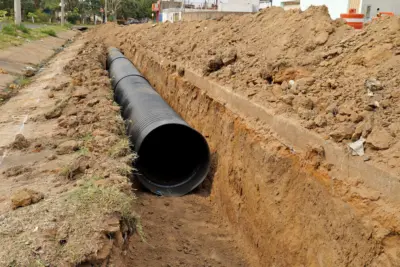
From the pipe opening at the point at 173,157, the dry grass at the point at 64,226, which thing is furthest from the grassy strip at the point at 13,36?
the dry grass at the point at 64,226

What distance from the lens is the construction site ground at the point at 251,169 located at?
304 cm

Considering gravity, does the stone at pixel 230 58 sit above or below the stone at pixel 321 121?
above

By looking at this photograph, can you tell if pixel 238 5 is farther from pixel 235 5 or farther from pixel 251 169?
pixel 251 169

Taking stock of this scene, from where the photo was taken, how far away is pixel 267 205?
4270 millimetres

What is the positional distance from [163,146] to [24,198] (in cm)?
332

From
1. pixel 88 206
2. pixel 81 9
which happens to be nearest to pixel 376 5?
pixel 88 206

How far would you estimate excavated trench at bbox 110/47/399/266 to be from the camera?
9.96 feet

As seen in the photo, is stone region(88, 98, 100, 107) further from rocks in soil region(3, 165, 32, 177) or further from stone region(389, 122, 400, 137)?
stone region(389, 122, 400, 137)

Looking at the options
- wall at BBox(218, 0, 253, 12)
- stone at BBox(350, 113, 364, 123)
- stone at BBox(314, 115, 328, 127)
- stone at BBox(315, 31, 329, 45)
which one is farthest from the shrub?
stone at BBox(350, 113, 364, 123)

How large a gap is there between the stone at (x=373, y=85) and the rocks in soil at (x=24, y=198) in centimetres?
345

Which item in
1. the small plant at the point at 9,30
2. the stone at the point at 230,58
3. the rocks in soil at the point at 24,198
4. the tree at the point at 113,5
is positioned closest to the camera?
the rocks in soil at the point at 24,198

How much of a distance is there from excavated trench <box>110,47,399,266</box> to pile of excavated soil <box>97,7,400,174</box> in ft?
1.19

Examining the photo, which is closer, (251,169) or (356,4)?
(251,169)

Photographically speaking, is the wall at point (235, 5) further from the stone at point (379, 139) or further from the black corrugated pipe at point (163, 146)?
the stone at point (379, 139)
